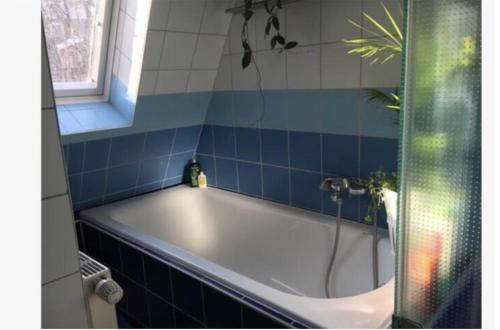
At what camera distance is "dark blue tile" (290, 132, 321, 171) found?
2.05m

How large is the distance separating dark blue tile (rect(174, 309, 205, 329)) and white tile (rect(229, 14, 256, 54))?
1.51 metres

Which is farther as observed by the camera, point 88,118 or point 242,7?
point 88,118

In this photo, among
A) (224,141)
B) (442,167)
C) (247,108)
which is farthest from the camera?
(224,141)

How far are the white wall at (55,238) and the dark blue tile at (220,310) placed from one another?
0.79 m

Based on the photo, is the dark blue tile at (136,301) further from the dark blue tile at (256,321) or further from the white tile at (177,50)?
the white tile at (177,50)

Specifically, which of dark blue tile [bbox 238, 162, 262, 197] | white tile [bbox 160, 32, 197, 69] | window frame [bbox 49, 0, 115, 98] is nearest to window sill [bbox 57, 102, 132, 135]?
window frame [bbox 49, 0, 115, 98]

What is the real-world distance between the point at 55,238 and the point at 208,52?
1870mm

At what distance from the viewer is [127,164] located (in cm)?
246

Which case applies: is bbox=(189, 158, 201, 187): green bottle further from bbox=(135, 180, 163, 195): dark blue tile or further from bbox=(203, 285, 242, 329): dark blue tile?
bbox=(203, 285, 242, 329): dark blue tile

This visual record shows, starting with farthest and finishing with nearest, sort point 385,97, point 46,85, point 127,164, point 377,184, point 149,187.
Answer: point 149,187
point 127,164
point 377,184
point 385,97
point 46,85

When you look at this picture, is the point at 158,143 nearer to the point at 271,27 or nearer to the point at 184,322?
the point at 271,27

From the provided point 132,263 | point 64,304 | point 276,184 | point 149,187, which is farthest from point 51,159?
point 149,187

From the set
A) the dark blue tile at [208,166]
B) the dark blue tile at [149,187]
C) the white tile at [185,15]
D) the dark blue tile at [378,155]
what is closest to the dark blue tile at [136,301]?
the dark blue tile at [149,187]
